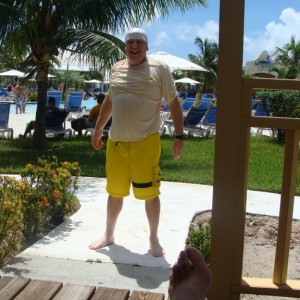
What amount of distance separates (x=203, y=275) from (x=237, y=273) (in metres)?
0.41

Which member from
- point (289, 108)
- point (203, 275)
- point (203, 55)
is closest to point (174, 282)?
point (203, 275)

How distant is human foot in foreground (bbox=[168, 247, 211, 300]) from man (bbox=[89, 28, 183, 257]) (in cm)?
134

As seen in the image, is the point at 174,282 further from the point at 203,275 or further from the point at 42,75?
the point at 42,75

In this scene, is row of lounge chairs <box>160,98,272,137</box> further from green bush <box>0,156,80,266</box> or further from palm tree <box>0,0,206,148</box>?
green bush <box>0,156,80,266</box>

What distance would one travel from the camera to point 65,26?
388 inches

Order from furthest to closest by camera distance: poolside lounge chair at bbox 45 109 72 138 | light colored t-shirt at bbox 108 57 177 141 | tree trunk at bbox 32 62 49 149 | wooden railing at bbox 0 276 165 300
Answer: poolside lounge chair at bbox 45 109 72 138 < tree trunk at bbox 32 62 49 149 < light colored t-shirt at bbox 108 57 177 141 < wooden railing at bbox 0 276 165 300

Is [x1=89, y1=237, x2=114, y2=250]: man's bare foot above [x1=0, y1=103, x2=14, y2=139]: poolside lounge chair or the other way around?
the other way around

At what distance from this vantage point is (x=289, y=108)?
39.6 ft

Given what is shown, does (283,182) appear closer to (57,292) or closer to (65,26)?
(57,292)

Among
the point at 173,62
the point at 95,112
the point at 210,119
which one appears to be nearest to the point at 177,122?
the point at 95,112

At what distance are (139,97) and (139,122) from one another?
19cm

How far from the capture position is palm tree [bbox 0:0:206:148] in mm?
9172

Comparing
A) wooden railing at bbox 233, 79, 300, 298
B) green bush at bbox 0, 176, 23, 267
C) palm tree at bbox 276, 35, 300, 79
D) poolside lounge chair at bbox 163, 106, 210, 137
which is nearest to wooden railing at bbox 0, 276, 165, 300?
wooden railing at bbox 233, 79, 300, 298

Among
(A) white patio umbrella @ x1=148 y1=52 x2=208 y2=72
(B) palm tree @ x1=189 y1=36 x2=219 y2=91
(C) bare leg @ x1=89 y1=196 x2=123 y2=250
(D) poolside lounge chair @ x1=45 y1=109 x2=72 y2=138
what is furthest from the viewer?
→ (B) palm tree @ x1=189 y1=36 x2=219 y2=91
